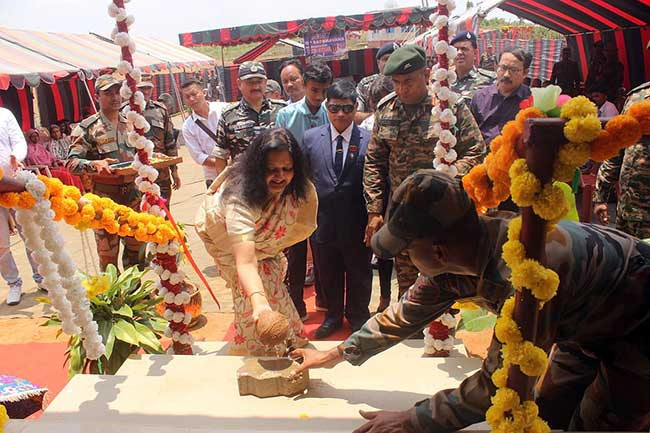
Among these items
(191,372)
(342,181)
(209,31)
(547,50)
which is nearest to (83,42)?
(209,31)

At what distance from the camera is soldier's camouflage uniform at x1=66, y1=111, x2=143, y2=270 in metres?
4.44

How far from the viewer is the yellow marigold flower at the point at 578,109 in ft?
4.12

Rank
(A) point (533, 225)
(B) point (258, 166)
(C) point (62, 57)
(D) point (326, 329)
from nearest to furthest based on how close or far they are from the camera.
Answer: (A) point (533, 225), (B) point (258, 166), (D) point (326, 329), (C) point (62, 57)

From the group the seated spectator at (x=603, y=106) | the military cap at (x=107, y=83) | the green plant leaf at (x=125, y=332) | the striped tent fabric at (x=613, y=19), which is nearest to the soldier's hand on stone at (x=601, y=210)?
the seated spectator at (x=603, y=106)

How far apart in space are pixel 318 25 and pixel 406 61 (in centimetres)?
1151

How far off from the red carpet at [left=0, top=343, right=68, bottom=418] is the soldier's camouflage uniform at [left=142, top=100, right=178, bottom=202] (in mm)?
1577

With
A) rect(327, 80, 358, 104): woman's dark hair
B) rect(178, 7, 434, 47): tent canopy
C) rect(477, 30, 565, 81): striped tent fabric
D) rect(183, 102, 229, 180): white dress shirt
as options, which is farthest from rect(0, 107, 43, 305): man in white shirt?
rect(178, 7, 434, 47): tent canopy

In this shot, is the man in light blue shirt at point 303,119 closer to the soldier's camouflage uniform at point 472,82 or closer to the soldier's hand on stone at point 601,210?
the soldier's camouflage uniform at point 472,82

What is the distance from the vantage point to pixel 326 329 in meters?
3.88

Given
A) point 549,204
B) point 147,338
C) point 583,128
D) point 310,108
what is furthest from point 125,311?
point 583,128

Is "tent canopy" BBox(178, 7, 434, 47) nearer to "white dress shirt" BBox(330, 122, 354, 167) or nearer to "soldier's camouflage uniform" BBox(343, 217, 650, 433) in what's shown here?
"white dress shirt" BBox(330, 122, 354, 167)

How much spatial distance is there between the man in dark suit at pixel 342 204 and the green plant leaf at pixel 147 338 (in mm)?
1116

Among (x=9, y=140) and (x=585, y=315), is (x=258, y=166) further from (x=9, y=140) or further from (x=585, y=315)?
(x=9, y=140)

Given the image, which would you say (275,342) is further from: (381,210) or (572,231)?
(381,210)
